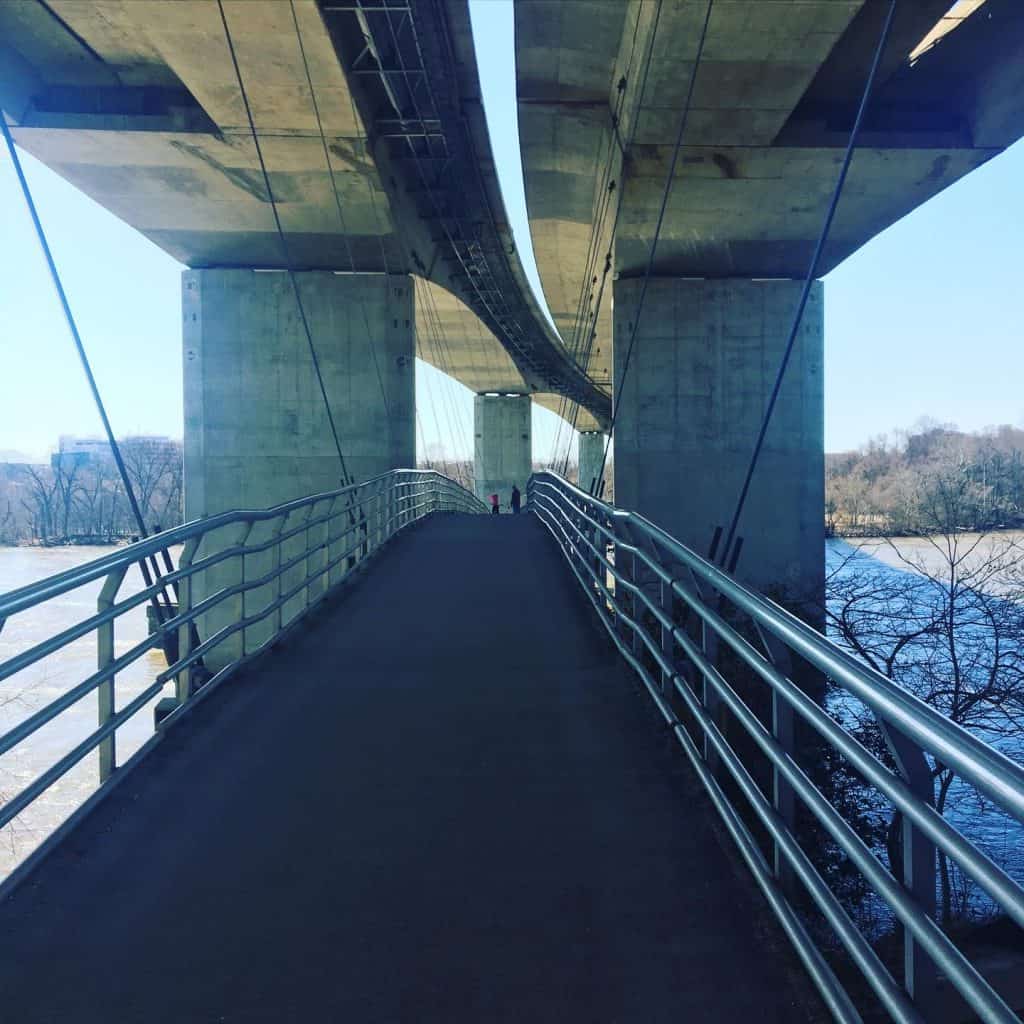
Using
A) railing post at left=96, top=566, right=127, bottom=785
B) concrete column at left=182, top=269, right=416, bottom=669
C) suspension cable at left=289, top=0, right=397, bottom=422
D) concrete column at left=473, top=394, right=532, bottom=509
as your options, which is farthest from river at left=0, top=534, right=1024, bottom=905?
concrete column at left=473, top=394, right=532, bottom=509

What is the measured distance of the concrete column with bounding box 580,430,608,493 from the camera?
7038cm

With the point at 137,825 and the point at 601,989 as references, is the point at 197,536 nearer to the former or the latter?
the point at 137,825

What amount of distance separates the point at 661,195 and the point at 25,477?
70.0 metres

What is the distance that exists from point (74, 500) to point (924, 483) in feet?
210

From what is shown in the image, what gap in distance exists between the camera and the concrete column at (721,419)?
2217 cm

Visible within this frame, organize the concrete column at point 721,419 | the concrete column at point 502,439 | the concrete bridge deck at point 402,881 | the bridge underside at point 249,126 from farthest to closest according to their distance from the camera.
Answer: the concrete column at point 502,439
the concrete column at point 721,419
the bridge underside at point 249,126
the concrete bridge deck at point 402,881

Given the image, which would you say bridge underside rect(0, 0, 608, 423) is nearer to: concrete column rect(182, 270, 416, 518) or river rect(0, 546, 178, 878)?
concrete column rect(182, 270, 416, 518)

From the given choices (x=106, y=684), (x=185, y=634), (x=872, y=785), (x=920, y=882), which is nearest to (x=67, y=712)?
(x=185, y=634)

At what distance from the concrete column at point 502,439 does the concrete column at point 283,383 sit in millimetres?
27424

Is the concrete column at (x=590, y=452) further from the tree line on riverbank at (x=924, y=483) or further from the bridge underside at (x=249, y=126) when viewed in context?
the bridge underside at (x=249, y=126)

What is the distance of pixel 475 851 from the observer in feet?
11.5

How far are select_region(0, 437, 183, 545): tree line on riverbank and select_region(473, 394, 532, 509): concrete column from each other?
25.7 meters

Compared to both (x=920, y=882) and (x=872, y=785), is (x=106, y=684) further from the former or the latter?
(x=920, y=882)

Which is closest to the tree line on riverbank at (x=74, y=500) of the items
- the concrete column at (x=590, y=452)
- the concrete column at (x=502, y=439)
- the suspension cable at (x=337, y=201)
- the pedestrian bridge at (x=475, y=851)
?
the concrete column at (x=502, y=439)
